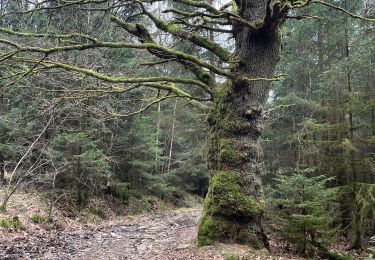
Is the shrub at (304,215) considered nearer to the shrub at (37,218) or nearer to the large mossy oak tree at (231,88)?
the large mossy oak tree at (231,88)

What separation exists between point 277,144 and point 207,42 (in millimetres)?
12082

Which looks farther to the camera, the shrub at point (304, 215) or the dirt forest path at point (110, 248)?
the shrub at point (304, 215)

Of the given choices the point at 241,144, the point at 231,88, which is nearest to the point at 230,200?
the point at 241,144

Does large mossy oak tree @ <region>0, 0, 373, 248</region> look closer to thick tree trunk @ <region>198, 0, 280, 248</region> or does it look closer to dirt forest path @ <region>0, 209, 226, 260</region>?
thick tree trunk @ <region>198, 0, 280, 248</region>

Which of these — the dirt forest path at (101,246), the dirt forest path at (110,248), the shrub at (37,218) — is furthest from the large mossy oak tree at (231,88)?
the shrub at (37,218)

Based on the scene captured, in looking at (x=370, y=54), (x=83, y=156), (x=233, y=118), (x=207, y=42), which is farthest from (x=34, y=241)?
(x=370, y=54)

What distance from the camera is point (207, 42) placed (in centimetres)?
784

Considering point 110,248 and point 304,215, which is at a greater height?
point 304,215

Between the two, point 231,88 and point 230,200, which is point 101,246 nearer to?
point 230,200

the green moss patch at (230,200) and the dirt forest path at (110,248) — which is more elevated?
the green moss patch at (230,200)

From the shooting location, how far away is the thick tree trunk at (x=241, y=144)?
6.81m

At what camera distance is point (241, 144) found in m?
7.24

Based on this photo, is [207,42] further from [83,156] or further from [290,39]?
[290,39]

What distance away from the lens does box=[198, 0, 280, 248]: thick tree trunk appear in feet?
22.4
